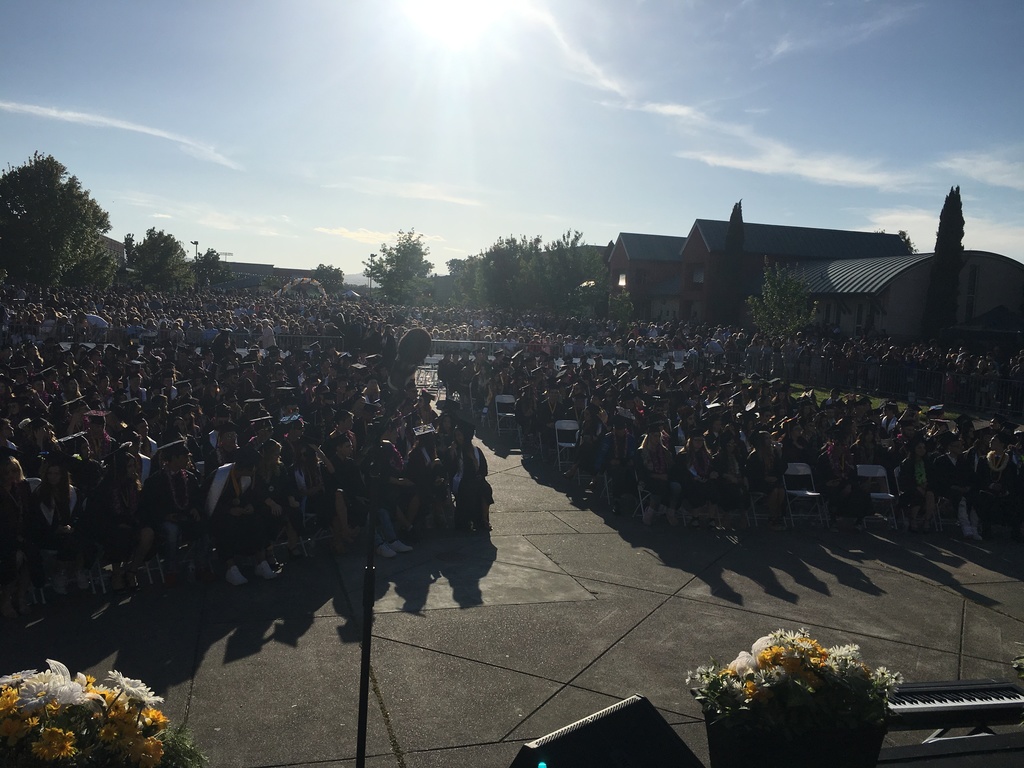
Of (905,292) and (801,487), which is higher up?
(905,292)

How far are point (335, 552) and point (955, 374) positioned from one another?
21342mm

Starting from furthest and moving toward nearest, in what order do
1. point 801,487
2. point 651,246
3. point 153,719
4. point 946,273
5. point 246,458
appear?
point 651,246 < point 946,273 < point 801,487 < point 246,458 < point 153,719

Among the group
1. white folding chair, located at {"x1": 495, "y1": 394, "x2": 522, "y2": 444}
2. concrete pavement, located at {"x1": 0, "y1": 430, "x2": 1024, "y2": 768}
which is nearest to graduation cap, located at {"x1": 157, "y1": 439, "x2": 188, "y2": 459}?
concrete pavement, located at {"x1": 0, "y1": 430, "x2": 1024, "y2": 768}

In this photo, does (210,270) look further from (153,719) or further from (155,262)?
(153,719)

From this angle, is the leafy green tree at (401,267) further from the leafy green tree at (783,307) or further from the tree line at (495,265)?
the leafy green tree at (783,307)

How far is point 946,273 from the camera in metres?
40.5

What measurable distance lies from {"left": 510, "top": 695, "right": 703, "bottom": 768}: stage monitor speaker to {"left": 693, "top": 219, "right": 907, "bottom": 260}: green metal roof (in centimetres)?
5453

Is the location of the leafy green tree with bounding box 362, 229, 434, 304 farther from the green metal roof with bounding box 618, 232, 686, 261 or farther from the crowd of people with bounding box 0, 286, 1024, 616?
the crowd of people with bounding box 0, 286, 1024, 616

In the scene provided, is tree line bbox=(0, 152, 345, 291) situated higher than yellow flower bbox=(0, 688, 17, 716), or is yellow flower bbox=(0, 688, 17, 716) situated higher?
tree line bbox=(0, 152, 345, 291)

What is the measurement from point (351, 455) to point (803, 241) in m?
55.7

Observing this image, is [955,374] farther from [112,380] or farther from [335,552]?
[112,380]

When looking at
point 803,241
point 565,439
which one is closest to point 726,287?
point 803,241

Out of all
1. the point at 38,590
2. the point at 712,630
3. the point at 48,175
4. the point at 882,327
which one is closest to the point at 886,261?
the point at 882,327

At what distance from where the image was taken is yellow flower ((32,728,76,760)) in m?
2.85
